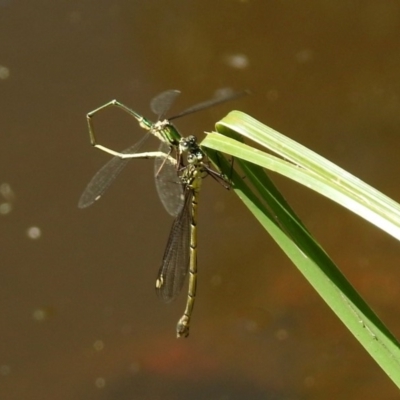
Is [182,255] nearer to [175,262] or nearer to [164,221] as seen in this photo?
[175,262]

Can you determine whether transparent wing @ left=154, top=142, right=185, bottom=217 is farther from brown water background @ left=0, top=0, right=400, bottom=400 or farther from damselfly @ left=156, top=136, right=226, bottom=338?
brown water background @ left=0, top=0, right=400, bottom=400

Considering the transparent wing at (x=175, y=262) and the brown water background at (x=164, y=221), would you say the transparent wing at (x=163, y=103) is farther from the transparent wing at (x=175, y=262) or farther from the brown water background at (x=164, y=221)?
the brown water background at (x=164, y=221)

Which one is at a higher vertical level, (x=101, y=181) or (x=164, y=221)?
(x=164, y=221)

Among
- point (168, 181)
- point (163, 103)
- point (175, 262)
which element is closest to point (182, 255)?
point (175, 262)

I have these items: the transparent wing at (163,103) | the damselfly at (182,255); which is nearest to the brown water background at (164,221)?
the damselfly at (182,255)

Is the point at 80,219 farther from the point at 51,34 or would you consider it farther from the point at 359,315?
the point at 359,315
